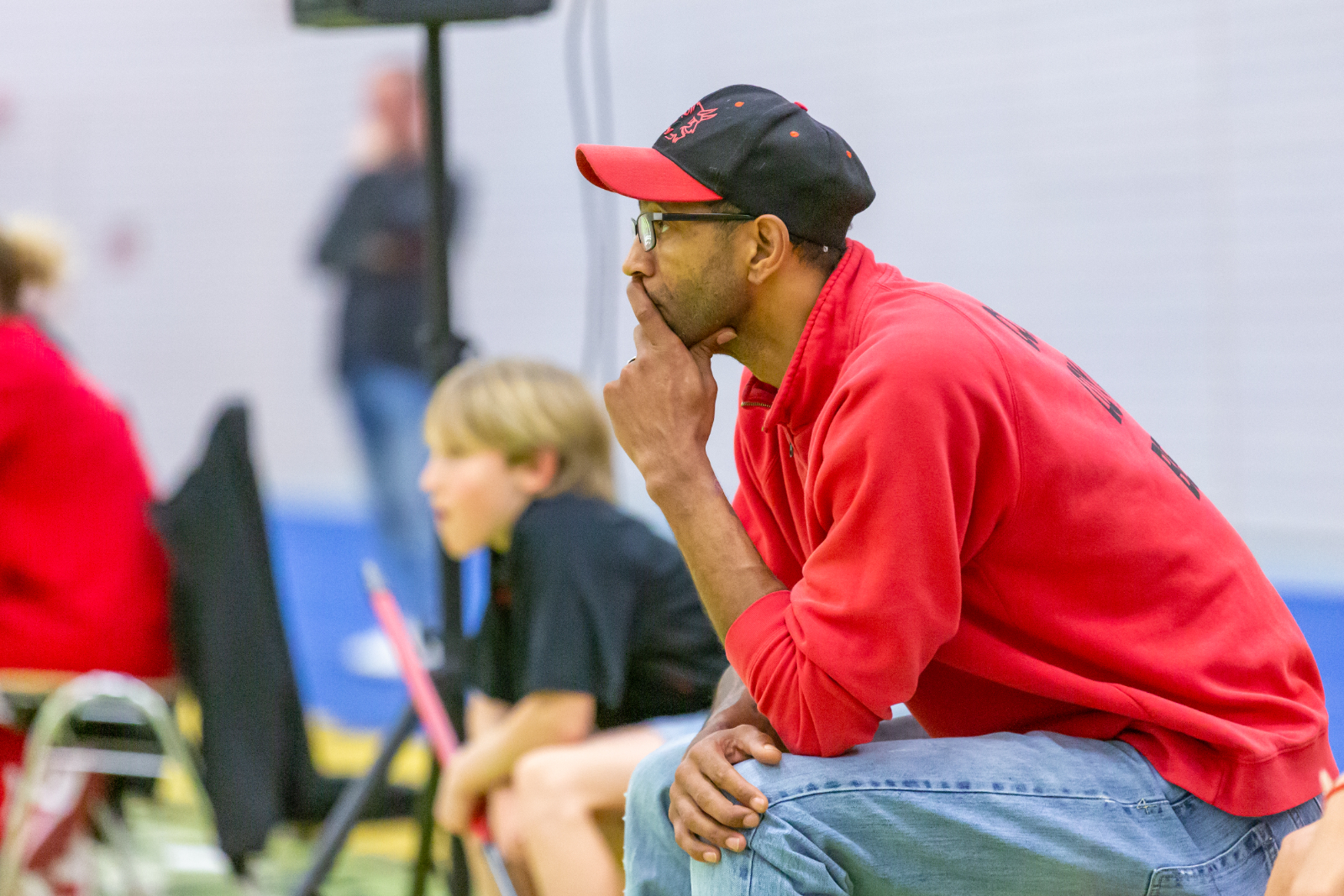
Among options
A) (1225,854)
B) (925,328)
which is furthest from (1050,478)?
(1225,854)

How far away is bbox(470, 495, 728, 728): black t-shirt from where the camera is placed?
190 cm

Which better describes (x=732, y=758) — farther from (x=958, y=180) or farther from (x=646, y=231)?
(x=958, y=180)

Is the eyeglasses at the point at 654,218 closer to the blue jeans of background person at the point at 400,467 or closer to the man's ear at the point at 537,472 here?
the man's ear at the point at 537,472

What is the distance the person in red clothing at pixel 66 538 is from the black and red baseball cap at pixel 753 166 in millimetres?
1389

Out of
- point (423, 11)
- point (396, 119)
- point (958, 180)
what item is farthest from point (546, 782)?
point (396, 119)

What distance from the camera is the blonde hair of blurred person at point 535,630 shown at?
72.1 inches

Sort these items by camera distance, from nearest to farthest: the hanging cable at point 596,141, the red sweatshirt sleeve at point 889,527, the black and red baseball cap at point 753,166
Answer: the red sweatshirt sleeve at point 889,527, the black and red baseball cap at point 753,166, the hanging cable at point 596,141

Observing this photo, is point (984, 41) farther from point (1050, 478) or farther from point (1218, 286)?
point (1050, 478)

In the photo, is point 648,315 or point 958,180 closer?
point 648,315

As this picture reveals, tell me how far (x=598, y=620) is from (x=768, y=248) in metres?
0.81

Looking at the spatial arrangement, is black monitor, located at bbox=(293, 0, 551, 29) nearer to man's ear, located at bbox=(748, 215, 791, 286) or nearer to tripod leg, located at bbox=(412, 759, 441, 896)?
man's ear, located at bbox=(748, 215, 791, 286)

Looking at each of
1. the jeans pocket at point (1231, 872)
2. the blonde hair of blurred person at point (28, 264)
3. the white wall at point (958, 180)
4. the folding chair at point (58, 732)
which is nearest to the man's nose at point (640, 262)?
the jeans pocket at point (1231, 872)

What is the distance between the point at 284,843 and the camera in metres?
3.10

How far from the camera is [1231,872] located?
1.16 meters
